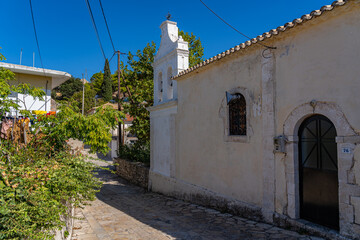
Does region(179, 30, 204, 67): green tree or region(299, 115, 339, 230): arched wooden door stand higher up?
region(179, 30, 204, 67): green tree

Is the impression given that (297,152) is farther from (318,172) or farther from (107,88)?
(107,88)

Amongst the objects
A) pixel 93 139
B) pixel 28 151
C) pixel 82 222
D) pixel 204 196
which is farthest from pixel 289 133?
pixel 82 222

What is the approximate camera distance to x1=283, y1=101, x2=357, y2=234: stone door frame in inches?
183

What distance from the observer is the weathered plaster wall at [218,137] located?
673cm

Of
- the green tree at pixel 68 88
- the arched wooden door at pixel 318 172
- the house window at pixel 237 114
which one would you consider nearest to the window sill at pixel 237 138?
the house window at pixel 237 114

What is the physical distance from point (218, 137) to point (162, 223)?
2992 mm

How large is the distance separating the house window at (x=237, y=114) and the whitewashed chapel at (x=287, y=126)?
1.1 inches

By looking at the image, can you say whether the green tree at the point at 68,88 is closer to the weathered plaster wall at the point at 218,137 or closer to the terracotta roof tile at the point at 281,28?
the weathered plaster wall at the point at 218,137

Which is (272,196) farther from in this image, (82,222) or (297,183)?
(82,222)

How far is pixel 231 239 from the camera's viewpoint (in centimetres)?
549

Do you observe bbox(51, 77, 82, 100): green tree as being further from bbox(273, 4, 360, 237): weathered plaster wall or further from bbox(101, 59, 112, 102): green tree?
bbox(273, 4, 360, 237): weathered plaster wall

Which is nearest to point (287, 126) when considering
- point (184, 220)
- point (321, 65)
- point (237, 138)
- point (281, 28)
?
point (321, 65)

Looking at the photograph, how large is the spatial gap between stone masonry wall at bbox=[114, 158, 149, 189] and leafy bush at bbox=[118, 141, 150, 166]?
43 cm

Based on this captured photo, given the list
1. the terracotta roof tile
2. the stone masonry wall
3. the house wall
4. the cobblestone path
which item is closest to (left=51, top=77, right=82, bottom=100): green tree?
the stone masonry wall
